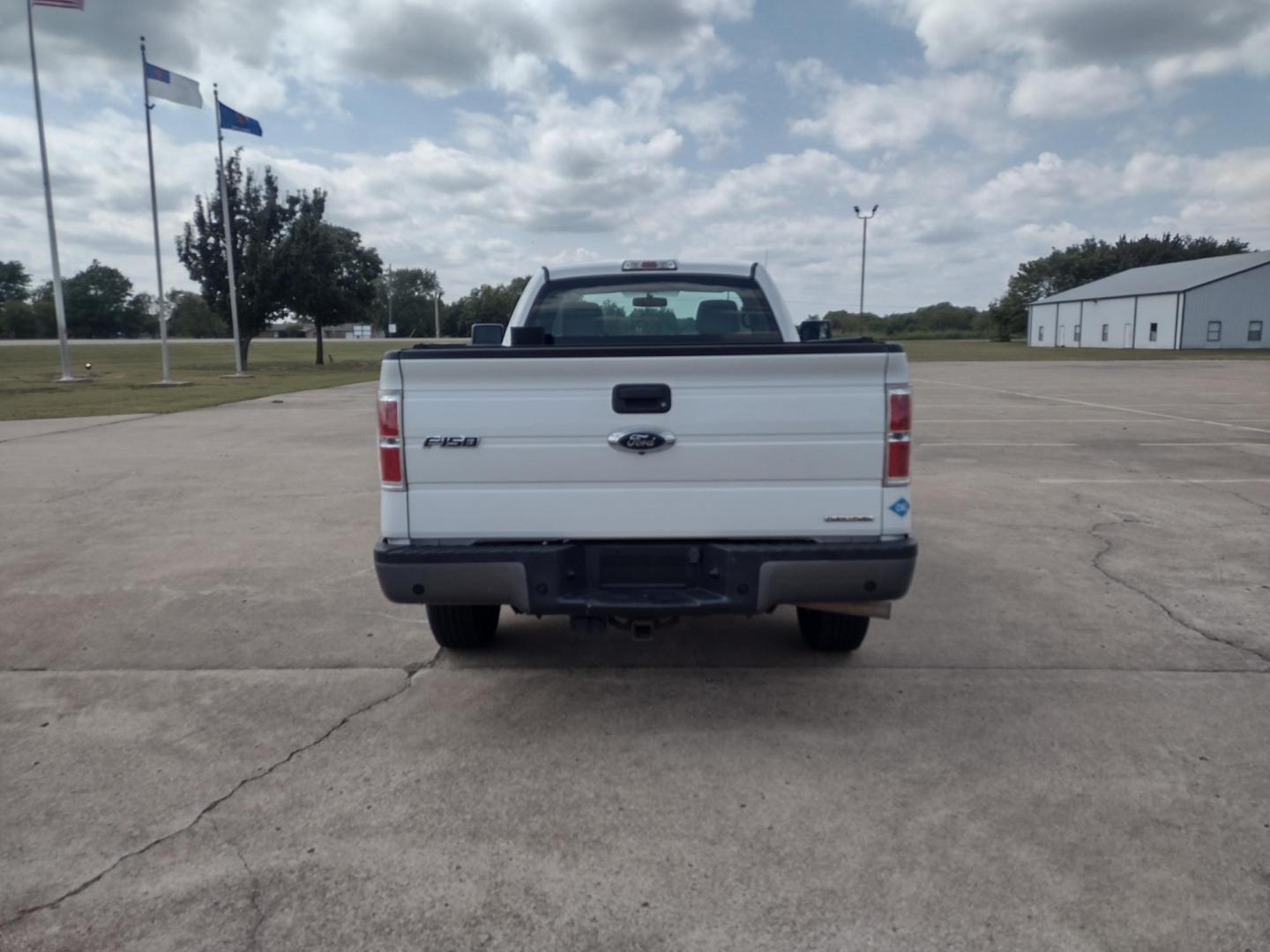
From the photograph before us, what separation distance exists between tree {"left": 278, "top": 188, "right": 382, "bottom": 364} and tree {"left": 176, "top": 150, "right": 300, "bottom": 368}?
2.05ft

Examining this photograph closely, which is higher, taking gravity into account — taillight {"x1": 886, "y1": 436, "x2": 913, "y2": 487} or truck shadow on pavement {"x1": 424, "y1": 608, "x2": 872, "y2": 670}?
taillight {"x1": 886, "y1": 436, "x2": 913, "y2": 487}

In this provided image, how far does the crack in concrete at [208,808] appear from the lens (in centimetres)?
274

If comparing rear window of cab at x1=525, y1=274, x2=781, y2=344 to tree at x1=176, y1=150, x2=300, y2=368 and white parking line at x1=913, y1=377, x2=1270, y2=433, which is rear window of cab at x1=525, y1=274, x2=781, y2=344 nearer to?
white parking line at x1=913, y1=377, x2=1270, y2=433

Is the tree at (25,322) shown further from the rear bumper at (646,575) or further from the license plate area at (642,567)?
the license plate area at (642,567)

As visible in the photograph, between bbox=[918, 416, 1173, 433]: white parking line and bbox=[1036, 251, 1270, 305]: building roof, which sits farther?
bbox=[1036, 251, 1270, 305]: building roof

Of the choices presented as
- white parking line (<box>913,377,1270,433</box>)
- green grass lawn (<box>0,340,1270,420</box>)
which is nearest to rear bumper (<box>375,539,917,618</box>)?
white parking line (<box>913,377,1270,433</box>)

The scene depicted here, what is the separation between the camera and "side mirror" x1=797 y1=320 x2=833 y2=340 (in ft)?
19.4

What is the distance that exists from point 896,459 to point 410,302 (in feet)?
465

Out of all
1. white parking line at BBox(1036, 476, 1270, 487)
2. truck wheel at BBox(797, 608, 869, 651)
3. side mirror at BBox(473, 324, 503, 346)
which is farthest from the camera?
white parking line at BBox(1036, 476, 1270, 487)

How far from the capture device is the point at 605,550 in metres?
3.76

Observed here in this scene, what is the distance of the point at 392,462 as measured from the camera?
371cm

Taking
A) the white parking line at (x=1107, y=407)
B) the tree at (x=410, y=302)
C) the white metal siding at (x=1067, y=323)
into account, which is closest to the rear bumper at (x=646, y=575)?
the white parking line at (x=1107, y=407)

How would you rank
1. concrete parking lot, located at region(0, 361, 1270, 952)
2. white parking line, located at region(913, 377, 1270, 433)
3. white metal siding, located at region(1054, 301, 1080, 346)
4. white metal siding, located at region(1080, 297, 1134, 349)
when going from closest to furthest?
concrete parking lot, located at region(0, 361, 1270, 952)
white parking line, located at region(913, 377, 1270, 433)
white metal siding, located at region(1080, 297, 1134, 349)
white metal siding, located at region(1054, 301, 1080, 346)

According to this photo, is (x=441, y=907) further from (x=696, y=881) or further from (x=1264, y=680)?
(x=1264, y=680)
